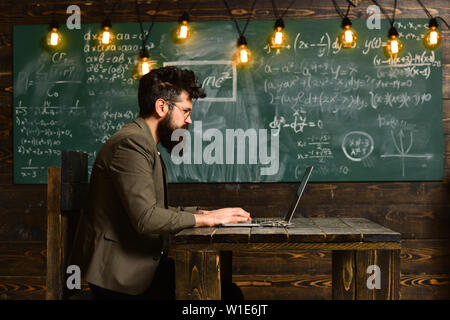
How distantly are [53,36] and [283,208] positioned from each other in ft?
6.92

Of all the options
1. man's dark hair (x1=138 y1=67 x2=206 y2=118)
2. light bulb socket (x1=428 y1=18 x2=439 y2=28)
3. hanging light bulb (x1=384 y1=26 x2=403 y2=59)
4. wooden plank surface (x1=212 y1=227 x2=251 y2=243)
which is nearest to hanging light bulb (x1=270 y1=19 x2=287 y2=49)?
hanging light bulb (x1=384 y1=26 x2=403 y2=59)

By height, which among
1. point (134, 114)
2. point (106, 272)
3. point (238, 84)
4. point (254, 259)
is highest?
point (238, 84)

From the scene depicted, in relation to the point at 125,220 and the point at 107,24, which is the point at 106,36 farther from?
the point at 125,220

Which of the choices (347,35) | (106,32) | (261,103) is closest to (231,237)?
(261,103)

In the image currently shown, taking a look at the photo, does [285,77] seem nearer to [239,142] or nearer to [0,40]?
[239,142]

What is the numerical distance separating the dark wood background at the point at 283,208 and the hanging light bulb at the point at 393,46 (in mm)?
173

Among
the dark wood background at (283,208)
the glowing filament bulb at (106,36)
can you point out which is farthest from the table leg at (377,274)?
the glowing filament bulb at (106,36)

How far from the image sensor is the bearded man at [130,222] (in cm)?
166

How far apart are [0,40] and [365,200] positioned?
2.96m

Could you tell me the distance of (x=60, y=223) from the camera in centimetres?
171

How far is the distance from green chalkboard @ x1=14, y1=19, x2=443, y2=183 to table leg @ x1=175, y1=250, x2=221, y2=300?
172cm

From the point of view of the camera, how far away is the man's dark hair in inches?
78.7

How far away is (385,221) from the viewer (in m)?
3.23

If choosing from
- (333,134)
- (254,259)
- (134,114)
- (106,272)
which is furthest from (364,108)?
(106,272)
